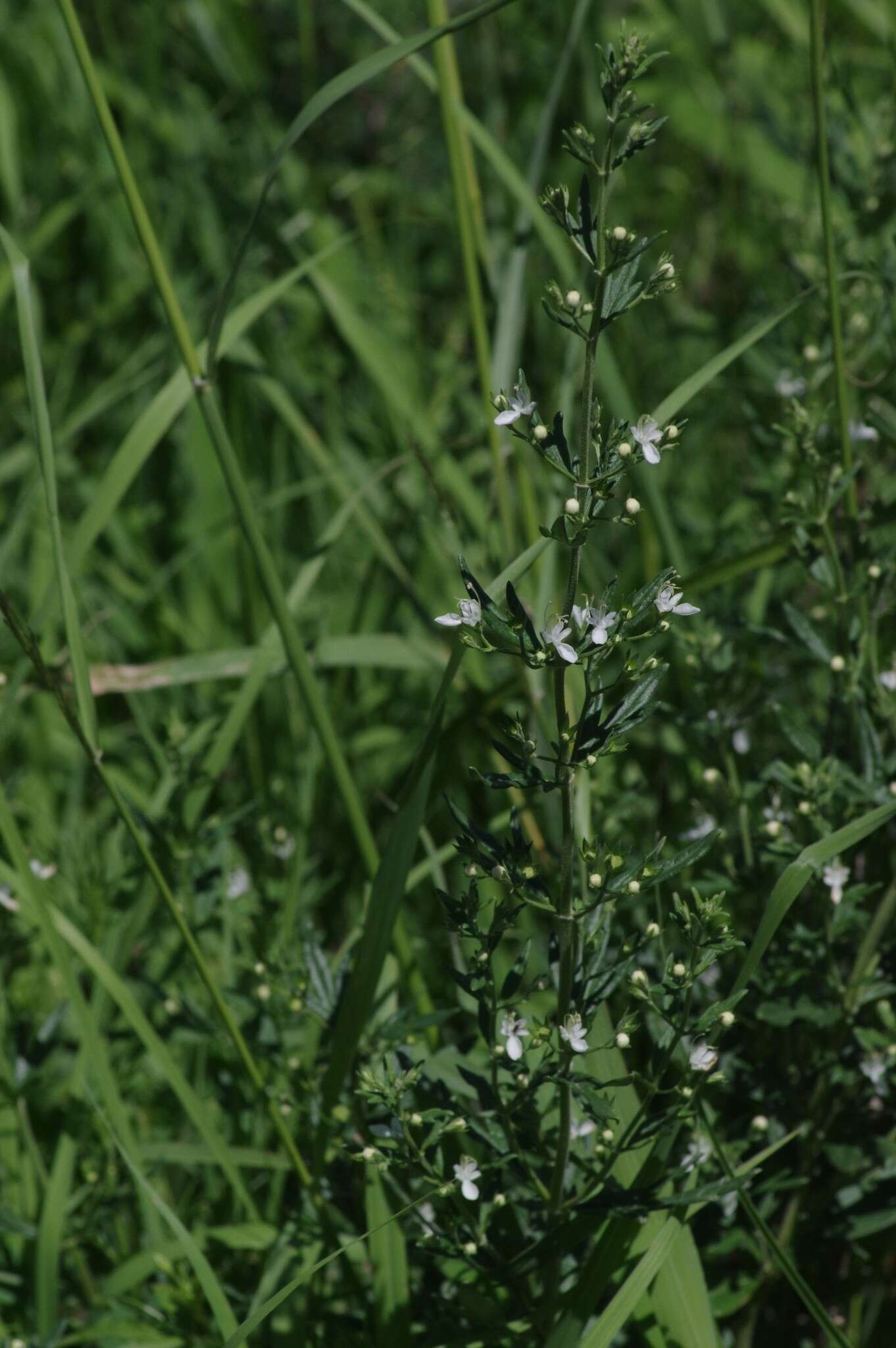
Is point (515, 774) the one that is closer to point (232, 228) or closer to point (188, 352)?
point (188, 352)

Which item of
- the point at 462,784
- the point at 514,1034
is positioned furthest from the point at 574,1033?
the point at 462,784

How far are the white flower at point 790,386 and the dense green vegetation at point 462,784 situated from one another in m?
0.01

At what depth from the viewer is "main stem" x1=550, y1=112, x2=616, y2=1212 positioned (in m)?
1.20

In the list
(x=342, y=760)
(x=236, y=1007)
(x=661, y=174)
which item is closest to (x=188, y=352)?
(x=342, y=760)

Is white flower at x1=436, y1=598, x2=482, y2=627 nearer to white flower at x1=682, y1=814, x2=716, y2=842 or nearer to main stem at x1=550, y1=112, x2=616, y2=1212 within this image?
main stem at x1=550, y1=112, x2=616, y2=1212

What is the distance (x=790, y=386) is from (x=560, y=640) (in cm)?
126

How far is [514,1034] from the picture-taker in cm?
140

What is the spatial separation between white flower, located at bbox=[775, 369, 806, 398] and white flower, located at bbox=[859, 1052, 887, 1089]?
3.50 feet

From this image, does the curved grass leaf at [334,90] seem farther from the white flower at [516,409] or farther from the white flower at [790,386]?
the white flower at [790,386]

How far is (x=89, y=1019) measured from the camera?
69.0 inches

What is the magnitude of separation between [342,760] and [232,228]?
2138mm

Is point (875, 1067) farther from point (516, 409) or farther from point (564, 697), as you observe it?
point (516, 409)

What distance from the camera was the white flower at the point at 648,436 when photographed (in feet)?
3.98

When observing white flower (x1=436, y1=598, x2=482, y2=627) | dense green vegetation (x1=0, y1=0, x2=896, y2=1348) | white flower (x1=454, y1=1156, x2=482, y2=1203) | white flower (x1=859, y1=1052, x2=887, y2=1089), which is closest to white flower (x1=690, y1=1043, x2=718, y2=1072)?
dense green vegetation (x1=0, y1=0, x2=896, y2=1348)
